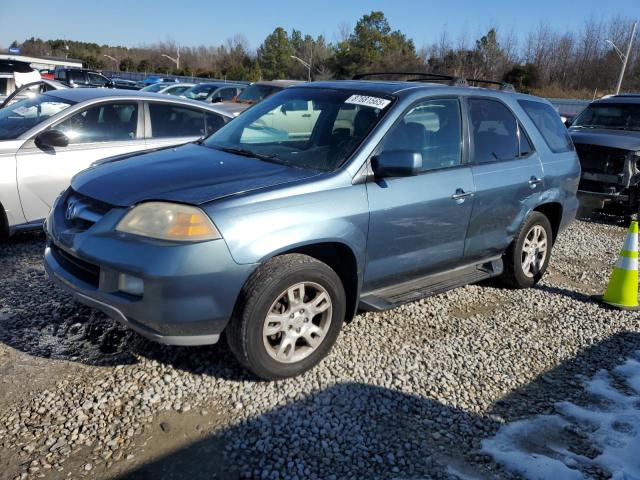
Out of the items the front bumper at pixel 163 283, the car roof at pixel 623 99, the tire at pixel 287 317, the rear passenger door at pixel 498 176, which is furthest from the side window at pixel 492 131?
the car roof at pixel 623 99

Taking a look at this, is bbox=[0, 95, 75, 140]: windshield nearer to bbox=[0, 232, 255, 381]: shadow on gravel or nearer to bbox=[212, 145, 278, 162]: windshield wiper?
bbox=[0, 232, 255, 381]: shadow on gravel

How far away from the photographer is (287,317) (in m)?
3.35

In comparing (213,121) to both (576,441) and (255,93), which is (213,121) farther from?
(255,93)

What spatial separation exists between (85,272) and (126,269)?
447 millimetres

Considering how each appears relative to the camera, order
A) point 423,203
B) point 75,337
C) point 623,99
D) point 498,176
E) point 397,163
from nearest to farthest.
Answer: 1. point 397,163
2. point 75,337
3. point 423,203
4. point 498,176
5. point 623,99

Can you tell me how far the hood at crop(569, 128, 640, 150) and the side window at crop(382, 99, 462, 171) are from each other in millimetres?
5518

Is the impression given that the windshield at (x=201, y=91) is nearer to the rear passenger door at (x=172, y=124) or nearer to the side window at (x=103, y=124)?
the rear passenger door at (x=172, y=124)

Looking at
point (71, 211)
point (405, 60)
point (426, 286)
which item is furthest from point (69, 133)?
point (405, 60)

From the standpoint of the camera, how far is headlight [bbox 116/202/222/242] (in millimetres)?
2967

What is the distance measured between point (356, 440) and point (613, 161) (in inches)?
302

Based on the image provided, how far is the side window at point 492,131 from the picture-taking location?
14.8 ft

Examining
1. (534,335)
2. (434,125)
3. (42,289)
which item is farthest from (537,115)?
(42,289)

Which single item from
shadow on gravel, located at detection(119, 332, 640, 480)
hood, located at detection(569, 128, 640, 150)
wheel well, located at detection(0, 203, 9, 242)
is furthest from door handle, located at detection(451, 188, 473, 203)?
hood, located at detection(569, 128, 640, 150)

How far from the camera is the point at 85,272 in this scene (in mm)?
3250
